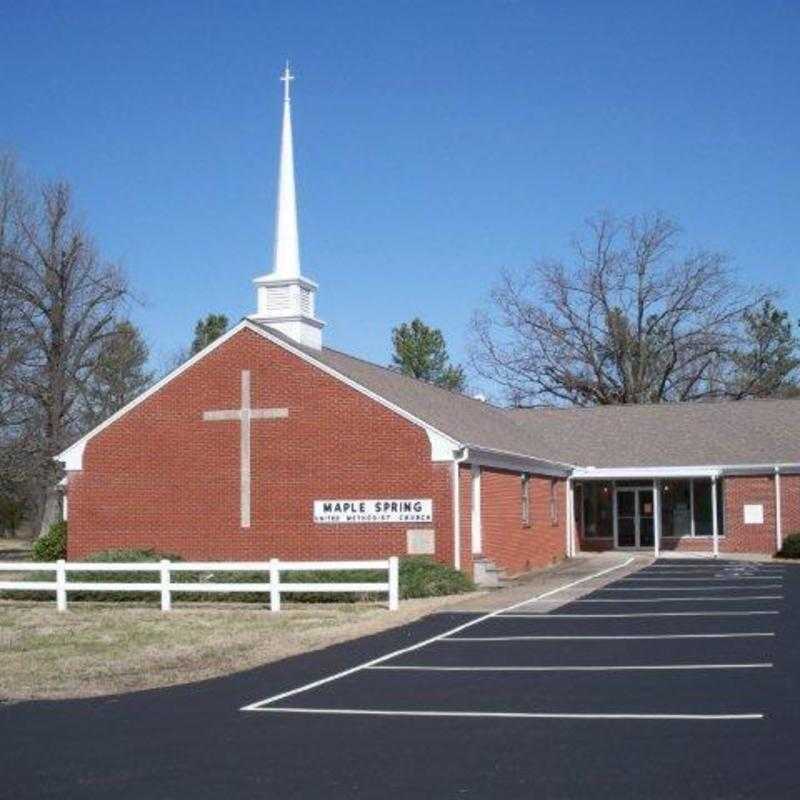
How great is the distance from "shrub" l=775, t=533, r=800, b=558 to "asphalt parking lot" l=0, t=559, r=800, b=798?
1857 cm

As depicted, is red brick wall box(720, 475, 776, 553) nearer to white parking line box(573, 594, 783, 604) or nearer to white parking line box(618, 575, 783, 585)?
white parking line box(618, 575, 783, 585)

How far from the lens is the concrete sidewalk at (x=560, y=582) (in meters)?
22.9

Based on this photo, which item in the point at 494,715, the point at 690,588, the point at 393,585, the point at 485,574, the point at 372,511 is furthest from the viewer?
the point at 485,574

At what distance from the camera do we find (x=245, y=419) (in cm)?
2891

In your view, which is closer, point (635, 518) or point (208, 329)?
point (635, 518)

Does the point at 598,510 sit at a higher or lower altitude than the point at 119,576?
higher

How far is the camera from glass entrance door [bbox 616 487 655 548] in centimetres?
4088

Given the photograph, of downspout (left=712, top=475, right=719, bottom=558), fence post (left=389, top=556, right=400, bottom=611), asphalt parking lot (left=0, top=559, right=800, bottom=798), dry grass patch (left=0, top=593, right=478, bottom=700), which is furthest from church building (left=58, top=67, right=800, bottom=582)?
asphalt parking lot (left=0, top=559, right=800, bottom=798)

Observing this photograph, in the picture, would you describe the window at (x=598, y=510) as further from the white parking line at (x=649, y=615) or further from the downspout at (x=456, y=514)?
the white parking line at (x=649, y=615)

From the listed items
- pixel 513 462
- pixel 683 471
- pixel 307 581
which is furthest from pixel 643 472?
pixel 307 581

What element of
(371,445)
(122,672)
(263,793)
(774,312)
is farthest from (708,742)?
(774,312)

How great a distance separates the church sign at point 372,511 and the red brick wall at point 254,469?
154mm

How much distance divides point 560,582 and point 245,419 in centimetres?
794

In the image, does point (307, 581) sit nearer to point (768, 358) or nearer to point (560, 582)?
point (560, 582)
